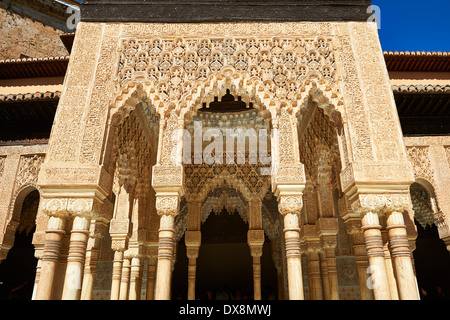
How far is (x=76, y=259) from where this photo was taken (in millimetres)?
4375

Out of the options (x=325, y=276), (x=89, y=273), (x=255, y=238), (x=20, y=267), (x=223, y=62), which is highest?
(x=223, y=62)

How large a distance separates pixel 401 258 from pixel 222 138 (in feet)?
16.5

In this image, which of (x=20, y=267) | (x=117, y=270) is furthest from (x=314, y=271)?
(x=20, y=267)

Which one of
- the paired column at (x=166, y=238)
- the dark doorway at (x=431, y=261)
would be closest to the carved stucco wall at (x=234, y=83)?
the paired column at (x=166, y=238)

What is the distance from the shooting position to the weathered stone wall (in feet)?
37.5

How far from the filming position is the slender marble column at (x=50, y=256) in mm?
4270

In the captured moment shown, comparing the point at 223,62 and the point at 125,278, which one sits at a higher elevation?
the point at 223,62

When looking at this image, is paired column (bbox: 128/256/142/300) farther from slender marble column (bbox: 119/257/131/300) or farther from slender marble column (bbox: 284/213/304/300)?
slender marble column (bbox: 284/213/304/300)

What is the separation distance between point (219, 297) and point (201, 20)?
306 inches

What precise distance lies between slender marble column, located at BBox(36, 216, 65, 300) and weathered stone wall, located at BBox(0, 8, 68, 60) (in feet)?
31.0

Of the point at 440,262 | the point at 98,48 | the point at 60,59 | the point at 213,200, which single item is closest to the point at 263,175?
the point at 213,200

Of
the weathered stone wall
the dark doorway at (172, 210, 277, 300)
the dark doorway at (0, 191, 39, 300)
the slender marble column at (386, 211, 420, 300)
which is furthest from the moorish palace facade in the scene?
the dark doorway at (0, 191, 39, 300)

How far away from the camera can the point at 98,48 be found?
5.50 m

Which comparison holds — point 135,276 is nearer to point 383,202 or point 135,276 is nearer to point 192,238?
point 192,238
